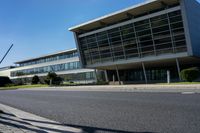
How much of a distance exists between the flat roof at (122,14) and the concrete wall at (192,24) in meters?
2.23

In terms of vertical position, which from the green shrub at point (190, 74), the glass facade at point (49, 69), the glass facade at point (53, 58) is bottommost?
the green shrub at point (190, 74)

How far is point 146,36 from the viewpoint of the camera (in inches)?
1672

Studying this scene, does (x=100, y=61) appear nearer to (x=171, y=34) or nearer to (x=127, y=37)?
(x=127, y=37)

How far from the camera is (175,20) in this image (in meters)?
38.1

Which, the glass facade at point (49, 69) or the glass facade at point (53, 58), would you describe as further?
the glass facade at point (53, 58)

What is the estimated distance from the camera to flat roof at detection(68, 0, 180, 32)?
3910cm

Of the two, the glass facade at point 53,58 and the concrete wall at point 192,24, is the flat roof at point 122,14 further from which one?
the glass facade at point 53,58

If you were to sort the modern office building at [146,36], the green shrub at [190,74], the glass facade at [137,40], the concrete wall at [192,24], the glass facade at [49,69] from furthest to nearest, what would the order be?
the glass facade at [49,69] → the glass facade at [137,40] → the modern office building at [146,36] → the concrete wall at [192,24] → the green shrub at [190,74]

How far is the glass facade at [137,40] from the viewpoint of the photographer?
Result: 38719 mm

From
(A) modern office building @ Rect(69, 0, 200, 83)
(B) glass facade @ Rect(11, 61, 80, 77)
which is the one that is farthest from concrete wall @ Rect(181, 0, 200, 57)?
(B) glass facade @ Rect(11, 61, 80, 77)

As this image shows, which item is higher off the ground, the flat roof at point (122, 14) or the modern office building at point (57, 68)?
the flat roof at point (122, 14)

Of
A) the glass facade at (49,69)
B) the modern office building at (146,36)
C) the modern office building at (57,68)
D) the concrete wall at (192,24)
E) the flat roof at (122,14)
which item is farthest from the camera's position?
the glass facade at (49,69)

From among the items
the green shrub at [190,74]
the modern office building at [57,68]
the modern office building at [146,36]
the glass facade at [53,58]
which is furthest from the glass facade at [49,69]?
the green shrub at [190,74]

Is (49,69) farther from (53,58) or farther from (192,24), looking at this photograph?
(192,24)
